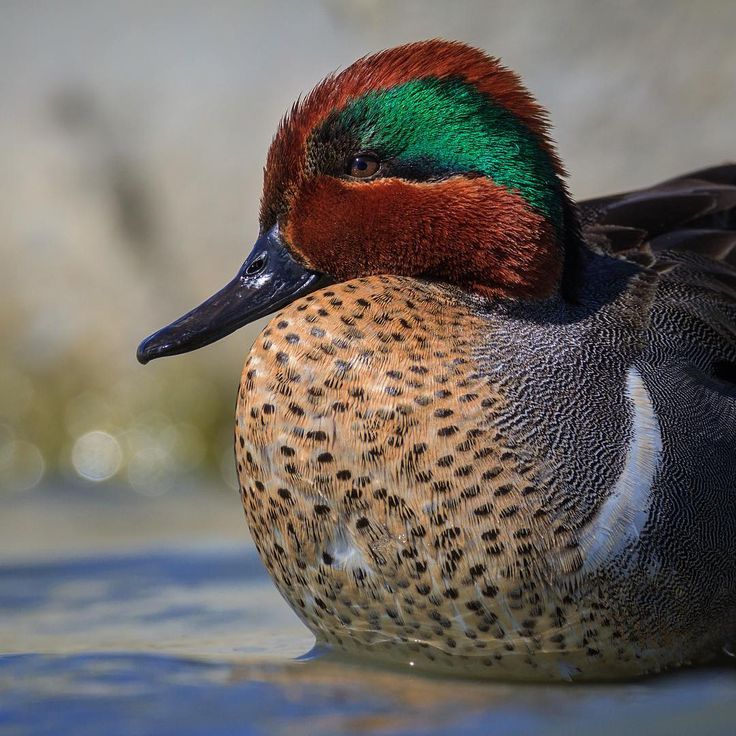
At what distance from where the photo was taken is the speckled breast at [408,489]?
251cm

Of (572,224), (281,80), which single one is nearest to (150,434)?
(281,80)

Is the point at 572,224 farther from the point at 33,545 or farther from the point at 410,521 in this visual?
the point at 33,545

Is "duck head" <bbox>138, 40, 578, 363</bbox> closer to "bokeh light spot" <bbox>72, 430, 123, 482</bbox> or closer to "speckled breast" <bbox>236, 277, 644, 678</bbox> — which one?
"speckled breast" <bbox>236, 277, 644, 678</bbox>

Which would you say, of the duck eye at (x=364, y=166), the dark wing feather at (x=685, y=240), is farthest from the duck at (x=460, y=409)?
the dark wing feather at (x=685, y=240)

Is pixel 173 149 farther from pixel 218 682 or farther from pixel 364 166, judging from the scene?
pixel 218 682

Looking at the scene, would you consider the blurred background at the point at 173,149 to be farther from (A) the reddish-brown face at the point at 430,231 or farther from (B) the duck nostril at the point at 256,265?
(A) the reddish-brown face at the point at 430,231

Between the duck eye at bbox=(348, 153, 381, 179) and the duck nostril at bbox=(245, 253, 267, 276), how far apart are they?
28 centimetres

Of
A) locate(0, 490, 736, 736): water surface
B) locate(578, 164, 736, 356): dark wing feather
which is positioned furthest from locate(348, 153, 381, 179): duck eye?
locate(0, 490, 736, 736): water surface

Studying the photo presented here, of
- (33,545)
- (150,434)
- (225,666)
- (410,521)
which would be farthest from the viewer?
(150,434)

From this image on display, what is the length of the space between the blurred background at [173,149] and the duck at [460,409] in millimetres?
2389

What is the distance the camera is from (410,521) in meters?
2.52

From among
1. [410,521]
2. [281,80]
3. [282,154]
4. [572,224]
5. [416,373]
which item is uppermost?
[281,80]

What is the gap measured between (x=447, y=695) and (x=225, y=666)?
53 cm

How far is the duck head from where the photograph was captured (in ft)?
8.79
